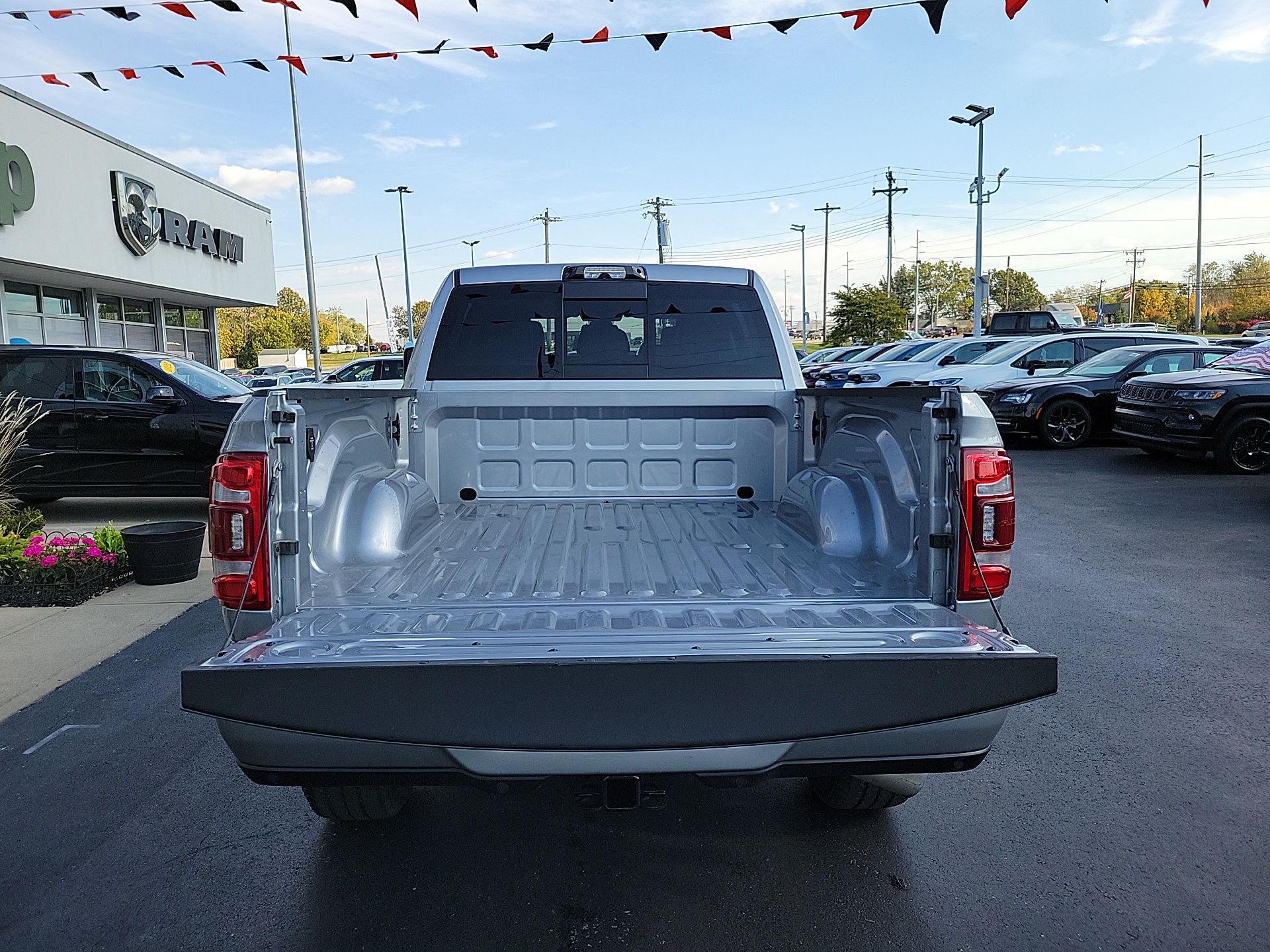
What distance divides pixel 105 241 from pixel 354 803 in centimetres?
2086

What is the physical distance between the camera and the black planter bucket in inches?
273

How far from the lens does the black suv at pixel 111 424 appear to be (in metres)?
9.42

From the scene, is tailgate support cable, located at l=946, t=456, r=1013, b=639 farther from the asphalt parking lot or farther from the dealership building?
the dealership building

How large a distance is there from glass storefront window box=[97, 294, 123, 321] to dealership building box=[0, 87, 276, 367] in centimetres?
5

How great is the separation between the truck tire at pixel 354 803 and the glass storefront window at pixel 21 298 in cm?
1937

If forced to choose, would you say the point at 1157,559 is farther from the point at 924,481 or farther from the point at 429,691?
the point at 429,691

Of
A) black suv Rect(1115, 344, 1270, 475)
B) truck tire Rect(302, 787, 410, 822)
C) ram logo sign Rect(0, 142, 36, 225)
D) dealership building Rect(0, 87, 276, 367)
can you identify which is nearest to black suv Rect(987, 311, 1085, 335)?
black suv Rect(1115, 344, 1270, 475)

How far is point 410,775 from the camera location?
2.33 metres

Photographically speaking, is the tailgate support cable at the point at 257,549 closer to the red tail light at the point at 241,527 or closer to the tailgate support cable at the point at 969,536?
the red tail light at the point at 241,527

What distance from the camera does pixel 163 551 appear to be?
6.99 meters

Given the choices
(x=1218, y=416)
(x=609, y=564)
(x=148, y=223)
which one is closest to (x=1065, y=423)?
(x=1218, y=416)

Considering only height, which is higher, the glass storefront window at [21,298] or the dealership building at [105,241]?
the dealership building at [105,241]

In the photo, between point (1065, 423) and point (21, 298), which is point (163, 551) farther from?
point (21, 298)

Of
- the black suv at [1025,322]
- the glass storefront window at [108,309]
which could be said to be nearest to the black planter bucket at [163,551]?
the glass storefront window at [108,309]
